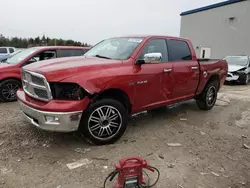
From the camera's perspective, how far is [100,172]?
297 centimetres

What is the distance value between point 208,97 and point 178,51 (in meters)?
1.79

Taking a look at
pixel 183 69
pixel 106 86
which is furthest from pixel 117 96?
pixel 183 69

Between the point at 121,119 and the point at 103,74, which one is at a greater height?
the point at 103,74

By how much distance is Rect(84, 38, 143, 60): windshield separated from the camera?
4078 millimetres

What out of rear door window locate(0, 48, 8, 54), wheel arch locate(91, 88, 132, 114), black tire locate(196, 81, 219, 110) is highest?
rear door window locate(0, 48, 8, 54)

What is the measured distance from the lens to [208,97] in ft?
19.6

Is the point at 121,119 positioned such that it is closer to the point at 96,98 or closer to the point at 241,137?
the point at 96,98

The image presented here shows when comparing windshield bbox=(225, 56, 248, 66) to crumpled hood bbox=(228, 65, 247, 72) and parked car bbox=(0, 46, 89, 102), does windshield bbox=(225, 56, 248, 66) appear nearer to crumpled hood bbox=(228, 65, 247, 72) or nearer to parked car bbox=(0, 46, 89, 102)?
crumpled hood bbox=(228, 65, 247, 72)

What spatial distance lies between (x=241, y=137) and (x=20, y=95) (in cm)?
413

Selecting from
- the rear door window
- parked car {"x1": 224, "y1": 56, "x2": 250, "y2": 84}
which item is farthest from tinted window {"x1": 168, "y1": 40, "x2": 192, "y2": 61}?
the rear door window

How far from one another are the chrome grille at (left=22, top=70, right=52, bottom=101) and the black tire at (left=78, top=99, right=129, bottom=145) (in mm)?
627

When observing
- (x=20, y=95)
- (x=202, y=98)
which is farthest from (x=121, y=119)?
(x=202, y=98)

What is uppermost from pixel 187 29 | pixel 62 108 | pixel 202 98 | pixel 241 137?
pixel 187 29

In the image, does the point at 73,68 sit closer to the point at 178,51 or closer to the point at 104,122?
the point at 104,122
